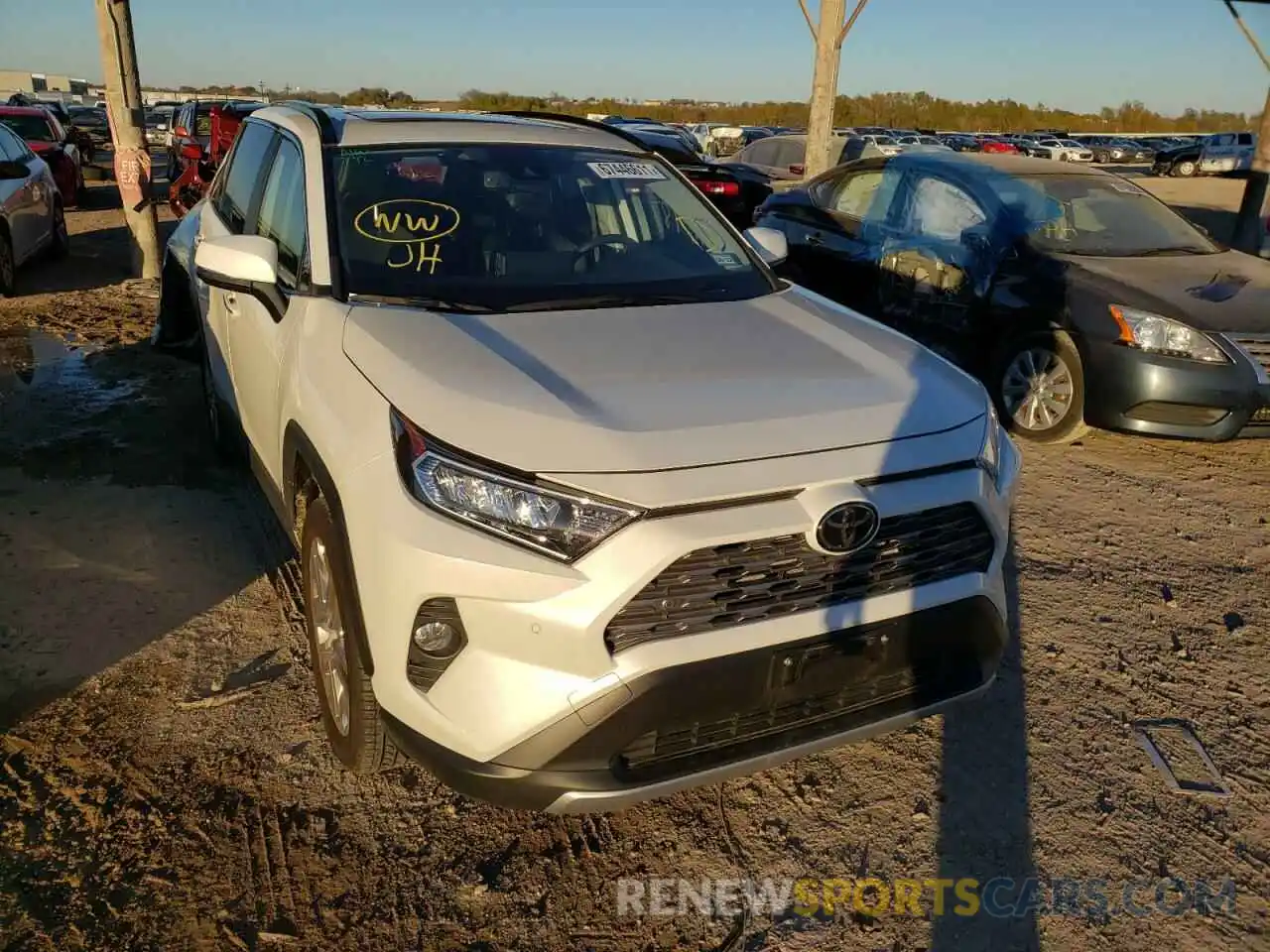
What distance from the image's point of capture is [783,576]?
2.22 metres

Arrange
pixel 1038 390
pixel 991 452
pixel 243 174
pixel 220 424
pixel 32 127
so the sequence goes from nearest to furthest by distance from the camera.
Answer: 1. pixel 991 452
2. pixel 243 174
3. pixel 220 424
4. pixel 1038 390
5. pixel 32 127

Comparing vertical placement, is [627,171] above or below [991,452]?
above

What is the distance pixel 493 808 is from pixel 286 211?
224 centimetres

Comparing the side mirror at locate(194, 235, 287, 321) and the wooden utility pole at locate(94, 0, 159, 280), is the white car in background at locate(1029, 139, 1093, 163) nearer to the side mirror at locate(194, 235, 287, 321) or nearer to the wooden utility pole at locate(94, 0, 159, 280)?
the wooden utility pole at locate(94, 0, 159, 280)

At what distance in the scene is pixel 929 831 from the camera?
8.84ft

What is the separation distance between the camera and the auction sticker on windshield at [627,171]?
151 inches

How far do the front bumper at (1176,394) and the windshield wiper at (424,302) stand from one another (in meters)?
3.80

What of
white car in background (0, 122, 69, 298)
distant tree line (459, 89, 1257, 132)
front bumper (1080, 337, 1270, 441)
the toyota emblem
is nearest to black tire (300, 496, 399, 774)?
the toyota emblem

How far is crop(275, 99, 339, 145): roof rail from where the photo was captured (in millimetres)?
3557

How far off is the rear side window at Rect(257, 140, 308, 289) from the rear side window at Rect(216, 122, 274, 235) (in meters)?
0.28

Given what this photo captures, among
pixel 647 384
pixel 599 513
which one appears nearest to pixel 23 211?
pixel 647 384

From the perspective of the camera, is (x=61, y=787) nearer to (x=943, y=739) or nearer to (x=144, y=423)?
(x=943, y=739)

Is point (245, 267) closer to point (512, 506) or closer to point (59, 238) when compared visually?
point (512, 506)

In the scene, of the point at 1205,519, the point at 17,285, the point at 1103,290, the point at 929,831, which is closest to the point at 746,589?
the point at 929,831
